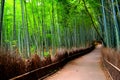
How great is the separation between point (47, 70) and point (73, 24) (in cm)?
1779

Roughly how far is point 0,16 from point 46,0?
467 inches

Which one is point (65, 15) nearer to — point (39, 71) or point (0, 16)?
point (39, 71)

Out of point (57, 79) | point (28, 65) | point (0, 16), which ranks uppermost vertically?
point (0, 16)

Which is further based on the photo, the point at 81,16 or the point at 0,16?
the point at 81,16

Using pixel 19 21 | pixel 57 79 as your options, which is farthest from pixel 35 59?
pixel 19 21

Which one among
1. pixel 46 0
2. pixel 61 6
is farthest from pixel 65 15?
pixel 46 0

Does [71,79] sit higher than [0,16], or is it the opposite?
[0,16]

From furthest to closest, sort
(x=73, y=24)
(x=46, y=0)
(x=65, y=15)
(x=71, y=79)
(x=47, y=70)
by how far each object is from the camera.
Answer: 1. (x=73, y=24)
2. (x=65, y=15)
3. (x=46, y=0)
4. (x=47, y=70)
5. (x=71, y=79)

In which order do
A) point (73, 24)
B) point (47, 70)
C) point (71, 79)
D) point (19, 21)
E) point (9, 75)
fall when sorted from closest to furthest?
1. point (9, 75)
2. point (71, 79)
3. point (47, 70)
4. point (19, 21)
5. point (73, 24)

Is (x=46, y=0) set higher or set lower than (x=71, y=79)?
higher

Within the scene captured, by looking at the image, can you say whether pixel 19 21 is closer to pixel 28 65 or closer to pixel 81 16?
pixel 81 16

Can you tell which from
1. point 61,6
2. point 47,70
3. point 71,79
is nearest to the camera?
point 71,79

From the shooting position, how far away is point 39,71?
11.8 metres

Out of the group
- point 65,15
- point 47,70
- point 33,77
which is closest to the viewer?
point 33,77
